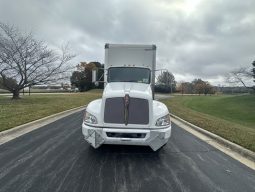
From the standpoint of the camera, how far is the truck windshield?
10070mm

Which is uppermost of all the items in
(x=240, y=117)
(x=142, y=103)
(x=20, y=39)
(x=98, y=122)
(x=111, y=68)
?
(x=20, y=39)

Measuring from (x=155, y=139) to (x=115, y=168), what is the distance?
1269mm

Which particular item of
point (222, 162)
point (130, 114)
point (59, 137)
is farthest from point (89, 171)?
point (59, 137)

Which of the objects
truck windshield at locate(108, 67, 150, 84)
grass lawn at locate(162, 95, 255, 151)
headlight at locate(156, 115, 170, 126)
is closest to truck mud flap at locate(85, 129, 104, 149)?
headlight at locate(156, 115, 170, 126)

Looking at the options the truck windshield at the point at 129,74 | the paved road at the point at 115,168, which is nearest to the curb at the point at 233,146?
the paved road at the point at 115,168

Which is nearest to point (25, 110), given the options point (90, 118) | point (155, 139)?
point (90, 118)

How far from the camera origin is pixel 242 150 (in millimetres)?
7992

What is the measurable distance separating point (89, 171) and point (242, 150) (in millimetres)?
4175

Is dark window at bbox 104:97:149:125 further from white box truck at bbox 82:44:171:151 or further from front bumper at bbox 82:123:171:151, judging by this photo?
front bumper at bbox 82:123:171:151

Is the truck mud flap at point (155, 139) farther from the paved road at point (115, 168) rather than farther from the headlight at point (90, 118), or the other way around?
the headlight at point (90, 118)

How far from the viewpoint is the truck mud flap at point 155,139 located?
7074mm

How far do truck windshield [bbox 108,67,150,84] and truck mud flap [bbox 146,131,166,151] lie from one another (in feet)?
10.4

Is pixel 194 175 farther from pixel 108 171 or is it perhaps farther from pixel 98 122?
pixel 98 122

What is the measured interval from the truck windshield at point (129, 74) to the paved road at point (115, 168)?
2.37m
